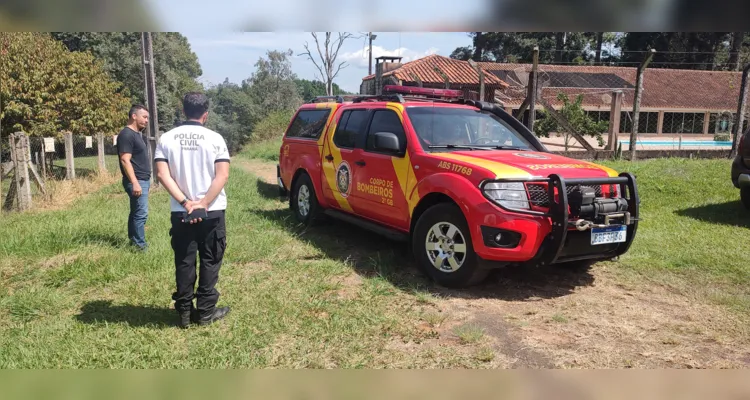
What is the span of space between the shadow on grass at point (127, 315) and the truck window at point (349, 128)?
9.96 ft

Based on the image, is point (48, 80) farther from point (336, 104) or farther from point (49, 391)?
point (49, 391)

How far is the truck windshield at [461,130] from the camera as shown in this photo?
547 centimetres

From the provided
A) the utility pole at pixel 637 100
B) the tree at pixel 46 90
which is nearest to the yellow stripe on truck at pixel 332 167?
the utility pole at pixel 637 100

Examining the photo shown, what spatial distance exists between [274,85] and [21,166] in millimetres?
57631

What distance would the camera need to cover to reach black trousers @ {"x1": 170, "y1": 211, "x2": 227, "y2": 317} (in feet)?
12.5

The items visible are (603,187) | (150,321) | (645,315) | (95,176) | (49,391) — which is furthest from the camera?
(95,176)

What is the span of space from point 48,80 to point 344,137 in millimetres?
15490

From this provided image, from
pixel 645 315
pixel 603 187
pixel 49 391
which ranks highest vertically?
pixel 603 187

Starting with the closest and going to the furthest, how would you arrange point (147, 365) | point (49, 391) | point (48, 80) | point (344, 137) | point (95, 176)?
point (49, 391) < point (147, 365) < point (344, 137) < point (95, 176) < point (48, 80)

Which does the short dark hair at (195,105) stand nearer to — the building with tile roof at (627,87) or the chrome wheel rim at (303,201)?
the chrome wheel rim at (303,201)

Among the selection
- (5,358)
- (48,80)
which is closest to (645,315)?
(5,358)

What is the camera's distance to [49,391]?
93.4 inches

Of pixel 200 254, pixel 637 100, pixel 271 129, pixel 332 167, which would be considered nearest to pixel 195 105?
pixel 200 254

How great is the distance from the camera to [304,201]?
7.48 meters
